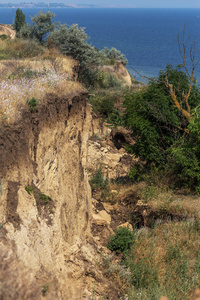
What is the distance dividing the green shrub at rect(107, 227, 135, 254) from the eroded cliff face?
0.63 metres

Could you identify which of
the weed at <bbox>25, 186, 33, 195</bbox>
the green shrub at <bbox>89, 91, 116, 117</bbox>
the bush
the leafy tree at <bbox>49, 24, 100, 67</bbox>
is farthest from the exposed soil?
the leafy tree at <bbox>49, 24, 100, 67</bbox>

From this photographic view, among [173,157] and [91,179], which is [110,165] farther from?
[173,157]

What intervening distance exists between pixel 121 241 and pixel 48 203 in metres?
2.99

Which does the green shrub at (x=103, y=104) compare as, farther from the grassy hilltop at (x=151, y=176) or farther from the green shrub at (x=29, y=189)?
the green shrub at (x=29, y=189)

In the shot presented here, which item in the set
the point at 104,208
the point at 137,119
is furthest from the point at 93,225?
the point at 137,119

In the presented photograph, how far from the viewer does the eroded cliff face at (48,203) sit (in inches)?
177

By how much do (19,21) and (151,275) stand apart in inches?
1461

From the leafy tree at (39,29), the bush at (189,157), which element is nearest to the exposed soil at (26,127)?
the bush at (189,157)

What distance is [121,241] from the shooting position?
8.52 m

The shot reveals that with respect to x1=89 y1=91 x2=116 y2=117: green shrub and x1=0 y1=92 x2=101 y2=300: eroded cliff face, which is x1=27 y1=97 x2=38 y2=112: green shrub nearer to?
x1=0 y1=92 x2=101 y2=300: eroded cliff face

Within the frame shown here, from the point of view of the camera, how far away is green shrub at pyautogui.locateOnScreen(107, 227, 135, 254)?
846cm

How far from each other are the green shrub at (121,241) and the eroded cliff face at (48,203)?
631 millimetres

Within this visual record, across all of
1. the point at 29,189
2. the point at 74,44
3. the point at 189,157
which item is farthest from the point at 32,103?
the point at 74,44

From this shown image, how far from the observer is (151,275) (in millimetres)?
7082
